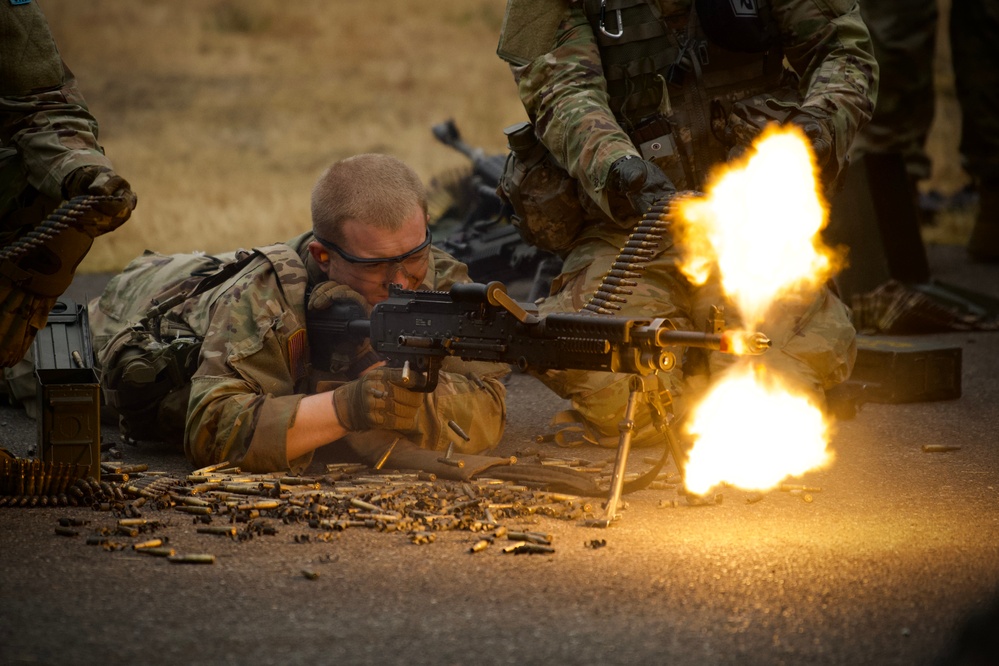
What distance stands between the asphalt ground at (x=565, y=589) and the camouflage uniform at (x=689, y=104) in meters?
1.04

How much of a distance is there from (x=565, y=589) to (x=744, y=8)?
10.6ft

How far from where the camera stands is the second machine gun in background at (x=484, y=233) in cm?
798

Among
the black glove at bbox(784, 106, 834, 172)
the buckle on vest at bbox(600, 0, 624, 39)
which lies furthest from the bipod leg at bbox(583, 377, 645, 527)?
the buckle on vest at bbox(600, 0, 624, 39)

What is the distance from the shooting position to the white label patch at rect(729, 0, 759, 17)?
559cm

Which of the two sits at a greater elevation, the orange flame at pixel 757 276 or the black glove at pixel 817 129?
the black glove at pixel 817 129

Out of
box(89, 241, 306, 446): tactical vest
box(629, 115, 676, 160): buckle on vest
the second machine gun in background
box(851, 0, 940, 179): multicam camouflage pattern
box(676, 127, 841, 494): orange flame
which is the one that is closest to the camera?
box(676, 127, 841, 494): orange flame

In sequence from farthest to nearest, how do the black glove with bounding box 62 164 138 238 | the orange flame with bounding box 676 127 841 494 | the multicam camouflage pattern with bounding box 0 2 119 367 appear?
the orange flame with bounding box 676 127 841 494
the multicam camouflage pattern with bounding box 0 2 119 367
the black glove with bounding box 62 164 138 238

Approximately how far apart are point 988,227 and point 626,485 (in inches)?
262

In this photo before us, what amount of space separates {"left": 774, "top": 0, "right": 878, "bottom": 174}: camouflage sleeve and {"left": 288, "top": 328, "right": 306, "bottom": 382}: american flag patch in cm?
244

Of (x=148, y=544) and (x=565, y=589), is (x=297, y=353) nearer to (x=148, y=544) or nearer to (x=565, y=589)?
(x=148, y=544)

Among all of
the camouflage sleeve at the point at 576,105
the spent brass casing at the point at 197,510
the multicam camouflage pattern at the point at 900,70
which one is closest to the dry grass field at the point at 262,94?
the multicam camouflage pattern at the point at 900,70

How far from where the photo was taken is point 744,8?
5.62 meters

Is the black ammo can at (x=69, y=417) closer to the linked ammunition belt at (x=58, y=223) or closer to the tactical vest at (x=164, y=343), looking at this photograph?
the linked ammunition belt at (x=58, y=223)

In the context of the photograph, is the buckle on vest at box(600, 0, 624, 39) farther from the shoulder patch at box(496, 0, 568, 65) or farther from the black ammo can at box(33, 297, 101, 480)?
the black ammo can at box(33, 297, 101, 480)
